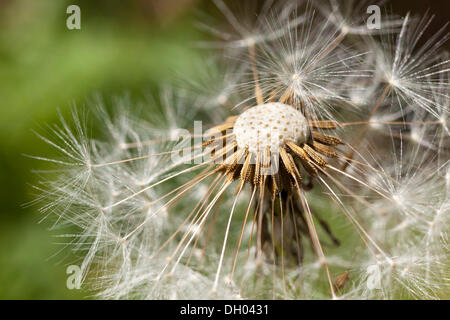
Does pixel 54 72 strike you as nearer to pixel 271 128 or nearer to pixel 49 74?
pixel 49 74

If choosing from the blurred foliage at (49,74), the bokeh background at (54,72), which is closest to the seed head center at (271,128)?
the bokeh background at (54,72)

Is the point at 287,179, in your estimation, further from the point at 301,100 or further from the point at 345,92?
the point at 345,92

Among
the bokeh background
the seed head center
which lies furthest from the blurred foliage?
the seed head center

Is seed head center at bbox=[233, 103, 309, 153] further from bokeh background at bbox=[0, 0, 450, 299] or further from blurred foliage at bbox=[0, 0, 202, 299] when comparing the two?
blurred foliage at bbox=[0, 0, 202, 299]

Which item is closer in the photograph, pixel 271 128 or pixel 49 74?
pixel 271 128

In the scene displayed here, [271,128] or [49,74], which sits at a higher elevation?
[49,74]

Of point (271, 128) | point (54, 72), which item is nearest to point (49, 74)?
point (54, 72)

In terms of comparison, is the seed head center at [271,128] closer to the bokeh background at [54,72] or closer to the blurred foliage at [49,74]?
the bokeh background at [54,72]
